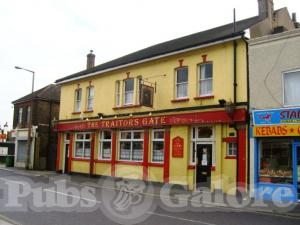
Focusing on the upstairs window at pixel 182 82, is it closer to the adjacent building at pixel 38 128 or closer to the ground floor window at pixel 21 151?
the adjacent building at pixel 38 128

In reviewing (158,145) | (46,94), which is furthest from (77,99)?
(158,145)

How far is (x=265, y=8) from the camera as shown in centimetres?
1920

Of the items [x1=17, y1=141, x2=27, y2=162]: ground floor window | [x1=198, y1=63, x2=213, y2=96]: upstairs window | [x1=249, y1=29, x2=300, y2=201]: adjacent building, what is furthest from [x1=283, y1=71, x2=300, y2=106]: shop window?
[x1=17, y1=141, x2=27, y2=162]: ground floor window

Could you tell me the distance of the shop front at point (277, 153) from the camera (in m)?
14.8

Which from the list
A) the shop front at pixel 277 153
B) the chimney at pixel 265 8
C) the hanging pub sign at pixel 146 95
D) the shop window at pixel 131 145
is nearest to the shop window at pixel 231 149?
the shop front at pixel 277 153

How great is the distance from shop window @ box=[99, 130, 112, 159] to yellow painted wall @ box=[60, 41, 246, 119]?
1.40 meters

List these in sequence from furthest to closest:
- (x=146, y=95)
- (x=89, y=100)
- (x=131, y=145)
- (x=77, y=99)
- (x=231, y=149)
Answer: (x=77, y=99) → (x=89, y=100) → (x=131, y=145) → (x=146, y=95) → (x=231, y=149)

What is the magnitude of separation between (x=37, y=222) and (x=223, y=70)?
11.2m

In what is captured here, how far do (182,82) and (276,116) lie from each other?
5.86 m

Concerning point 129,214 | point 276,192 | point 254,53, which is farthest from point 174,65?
point 129,214

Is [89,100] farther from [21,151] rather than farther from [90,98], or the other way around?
[21,151]

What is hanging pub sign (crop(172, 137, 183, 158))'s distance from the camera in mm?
A: 18953

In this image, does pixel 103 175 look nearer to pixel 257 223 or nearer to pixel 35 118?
pixel 35 118

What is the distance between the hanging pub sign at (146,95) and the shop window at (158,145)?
1.65 m
